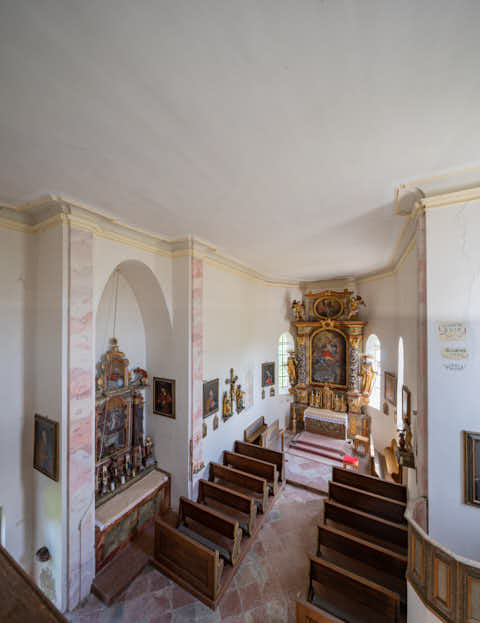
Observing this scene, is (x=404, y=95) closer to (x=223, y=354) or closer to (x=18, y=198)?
(x=18, y=198)

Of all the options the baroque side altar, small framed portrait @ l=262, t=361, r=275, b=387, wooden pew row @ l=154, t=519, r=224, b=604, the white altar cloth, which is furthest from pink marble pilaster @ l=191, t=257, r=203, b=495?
the baroque side altar

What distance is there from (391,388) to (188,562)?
6928mm

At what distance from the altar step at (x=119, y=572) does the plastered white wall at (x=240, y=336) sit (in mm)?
2144

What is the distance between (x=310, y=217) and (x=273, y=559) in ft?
21.2

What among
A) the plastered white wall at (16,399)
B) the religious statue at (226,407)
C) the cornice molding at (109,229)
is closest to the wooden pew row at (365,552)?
the religious statue at (226,407)

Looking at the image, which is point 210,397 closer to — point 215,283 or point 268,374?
point 215,283

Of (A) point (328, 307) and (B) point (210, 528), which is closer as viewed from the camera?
(B) point (210, 528)

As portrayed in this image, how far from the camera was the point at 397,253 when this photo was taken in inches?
275

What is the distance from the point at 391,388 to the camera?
8.18 m

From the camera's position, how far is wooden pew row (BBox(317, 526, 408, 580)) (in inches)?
166

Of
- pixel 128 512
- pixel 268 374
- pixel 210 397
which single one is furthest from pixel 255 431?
pixel 128 512

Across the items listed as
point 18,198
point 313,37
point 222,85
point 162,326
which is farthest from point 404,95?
point 162,326

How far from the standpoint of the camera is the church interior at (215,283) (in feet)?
6.06

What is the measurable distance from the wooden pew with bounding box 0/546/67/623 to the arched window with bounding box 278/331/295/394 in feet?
35.6
